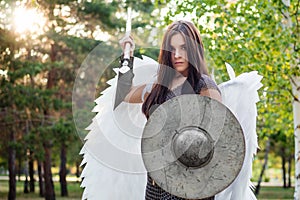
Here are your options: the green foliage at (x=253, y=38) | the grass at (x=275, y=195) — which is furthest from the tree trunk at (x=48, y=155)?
the green foliage at (x=253, y=38)

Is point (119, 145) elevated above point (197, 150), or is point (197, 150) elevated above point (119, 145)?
point (197, 150)

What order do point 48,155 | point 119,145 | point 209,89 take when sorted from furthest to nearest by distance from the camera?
point 48,155 → point 119,145 → point 209,89

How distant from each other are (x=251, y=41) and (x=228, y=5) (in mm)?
808

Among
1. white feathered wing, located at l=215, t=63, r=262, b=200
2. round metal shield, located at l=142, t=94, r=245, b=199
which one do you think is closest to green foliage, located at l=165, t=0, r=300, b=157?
white feathered wing, located at l=215, t=63, r=262, b=200

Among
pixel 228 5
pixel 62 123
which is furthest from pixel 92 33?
pixel 228 5

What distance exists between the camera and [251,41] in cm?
1137

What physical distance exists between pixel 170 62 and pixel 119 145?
118cm

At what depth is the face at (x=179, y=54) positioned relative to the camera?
144 inches

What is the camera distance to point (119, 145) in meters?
4.71

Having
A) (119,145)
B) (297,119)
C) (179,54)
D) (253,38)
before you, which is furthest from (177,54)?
(297,119)

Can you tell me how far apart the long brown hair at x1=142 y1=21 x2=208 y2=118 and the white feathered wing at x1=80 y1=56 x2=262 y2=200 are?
62cm

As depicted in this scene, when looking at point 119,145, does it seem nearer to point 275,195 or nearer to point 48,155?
point 48,155

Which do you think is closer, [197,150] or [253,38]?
[197,150]

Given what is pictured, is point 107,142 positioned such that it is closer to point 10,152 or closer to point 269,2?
point 269,2
